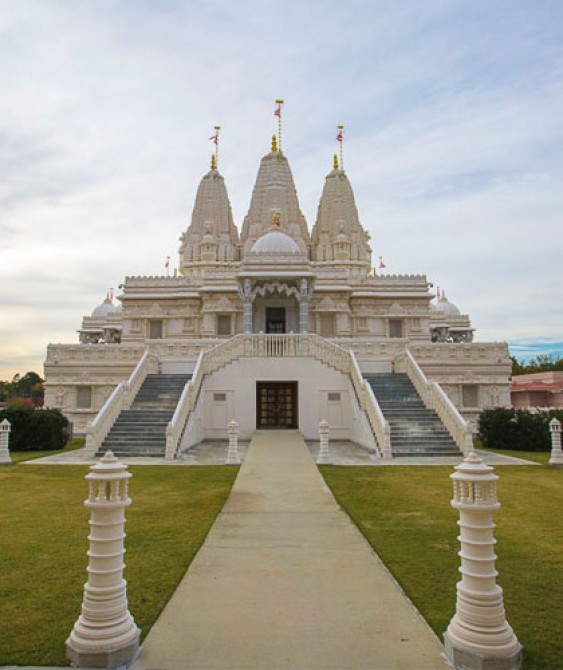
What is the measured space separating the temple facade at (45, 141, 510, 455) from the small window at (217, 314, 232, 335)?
0.30 ft

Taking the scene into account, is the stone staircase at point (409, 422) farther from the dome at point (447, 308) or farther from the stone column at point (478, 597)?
the dome at point (447, 308)

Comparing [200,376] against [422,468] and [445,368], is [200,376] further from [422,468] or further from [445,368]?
[445,368]

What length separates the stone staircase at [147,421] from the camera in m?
18.3

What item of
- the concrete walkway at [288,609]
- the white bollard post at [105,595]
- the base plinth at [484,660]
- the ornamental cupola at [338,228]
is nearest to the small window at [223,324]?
the ornamental cupola at [338,228]

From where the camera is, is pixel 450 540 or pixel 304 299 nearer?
pixel 450 540

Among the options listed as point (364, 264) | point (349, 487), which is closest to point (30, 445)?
point (349, 487)

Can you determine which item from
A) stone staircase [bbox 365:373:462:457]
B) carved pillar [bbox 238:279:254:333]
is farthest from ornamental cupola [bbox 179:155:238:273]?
stone staircase [bbox 365:373:462:457]

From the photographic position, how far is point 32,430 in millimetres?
20906

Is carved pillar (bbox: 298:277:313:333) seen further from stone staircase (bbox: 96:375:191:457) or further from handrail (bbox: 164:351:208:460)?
stone staircase (bbox: 96:375:191:457)

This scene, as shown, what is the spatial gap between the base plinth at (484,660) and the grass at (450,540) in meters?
0.12

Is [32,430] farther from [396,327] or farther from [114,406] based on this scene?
[396,327]

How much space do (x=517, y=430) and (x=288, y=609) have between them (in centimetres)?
1873

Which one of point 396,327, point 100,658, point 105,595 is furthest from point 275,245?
point 100,658

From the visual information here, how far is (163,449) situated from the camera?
18.2 m
